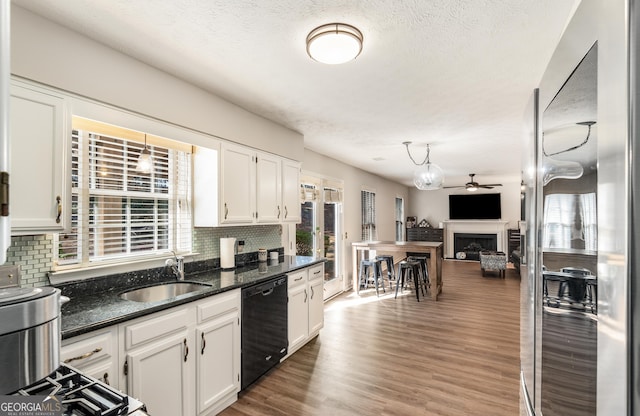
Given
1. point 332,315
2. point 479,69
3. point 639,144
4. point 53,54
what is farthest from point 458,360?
point 53,54

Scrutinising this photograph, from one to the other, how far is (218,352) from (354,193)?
4703 millimetres

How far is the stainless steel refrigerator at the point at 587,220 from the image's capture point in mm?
Answer: 313

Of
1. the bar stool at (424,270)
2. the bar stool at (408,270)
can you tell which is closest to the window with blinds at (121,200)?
the bar stool at (408,270)

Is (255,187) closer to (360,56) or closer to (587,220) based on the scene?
(360,56)

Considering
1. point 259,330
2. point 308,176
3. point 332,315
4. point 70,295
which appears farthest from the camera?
point 308,176

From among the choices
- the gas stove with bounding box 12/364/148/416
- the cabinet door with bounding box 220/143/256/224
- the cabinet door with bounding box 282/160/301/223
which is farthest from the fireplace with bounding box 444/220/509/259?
the gas stove with bounding box 12/364/148/416

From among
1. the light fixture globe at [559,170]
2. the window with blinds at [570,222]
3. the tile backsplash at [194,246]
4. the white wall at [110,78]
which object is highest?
the white wall at [110,78]

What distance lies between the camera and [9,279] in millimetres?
1613

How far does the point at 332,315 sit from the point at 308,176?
2.09m

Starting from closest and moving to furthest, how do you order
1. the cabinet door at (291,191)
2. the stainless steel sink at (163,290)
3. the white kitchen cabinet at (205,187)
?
1. the stainless steel sink at (163,290)
2. the white kitchen cabinet at (205,187)
3. the cabinet door at (291,191)

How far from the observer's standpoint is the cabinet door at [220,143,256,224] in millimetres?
2879

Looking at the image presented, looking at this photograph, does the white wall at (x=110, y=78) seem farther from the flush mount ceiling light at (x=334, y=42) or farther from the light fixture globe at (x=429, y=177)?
the light fixture globe at (x=429, y=177)

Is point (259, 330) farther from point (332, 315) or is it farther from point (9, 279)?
point (332, 315)

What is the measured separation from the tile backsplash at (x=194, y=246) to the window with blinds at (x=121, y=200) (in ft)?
0.35
